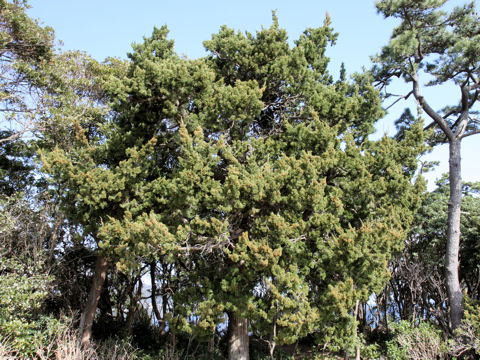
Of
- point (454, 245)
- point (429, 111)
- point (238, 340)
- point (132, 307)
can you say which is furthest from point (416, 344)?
point (132, 307)

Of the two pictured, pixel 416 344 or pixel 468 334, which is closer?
pixel 468 334

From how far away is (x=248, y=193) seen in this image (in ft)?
19.8

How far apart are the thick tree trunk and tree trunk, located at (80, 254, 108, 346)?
8.11 m

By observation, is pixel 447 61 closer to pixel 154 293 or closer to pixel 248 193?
pixel 248 193

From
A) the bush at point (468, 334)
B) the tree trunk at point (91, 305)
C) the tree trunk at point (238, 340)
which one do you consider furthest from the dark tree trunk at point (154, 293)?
the bush at point (468, 334)

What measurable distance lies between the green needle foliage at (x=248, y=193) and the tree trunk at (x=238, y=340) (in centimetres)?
97

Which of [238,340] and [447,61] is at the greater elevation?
[447,61]

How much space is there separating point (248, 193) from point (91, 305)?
468 centimetres

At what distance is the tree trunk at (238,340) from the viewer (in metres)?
7.07

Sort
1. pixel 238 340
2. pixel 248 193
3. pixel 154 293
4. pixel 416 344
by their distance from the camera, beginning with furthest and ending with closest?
pixel 154 293, pixel 416 344, pixel 238 340, pixel 248 193

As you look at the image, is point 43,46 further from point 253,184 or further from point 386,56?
point 386,56

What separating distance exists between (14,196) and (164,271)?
419 cm

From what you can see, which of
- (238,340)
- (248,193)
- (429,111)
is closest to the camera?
(248,193)

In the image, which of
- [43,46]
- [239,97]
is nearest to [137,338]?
[239,97]
